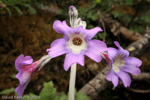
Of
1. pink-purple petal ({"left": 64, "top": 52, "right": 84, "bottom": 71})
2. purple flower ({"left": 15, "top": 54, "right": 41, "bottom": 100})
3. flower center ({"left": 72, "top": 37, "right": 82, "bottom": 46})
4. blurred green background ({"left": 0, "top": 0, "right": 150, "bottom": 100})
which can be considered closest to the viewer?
pink-purple petal ({"left": 64, "top": 52, "right": 84, "bottom": 71})

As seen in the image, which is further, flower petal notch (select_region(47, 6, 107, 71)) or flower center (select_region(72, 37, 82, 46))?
flower center (select_region(72, 37, 82, 46))

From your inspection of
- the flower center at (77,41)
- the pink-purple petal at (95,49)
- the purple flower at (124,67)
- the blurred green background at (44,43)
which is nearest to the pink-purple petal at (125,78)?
the purple flower at (124,67)

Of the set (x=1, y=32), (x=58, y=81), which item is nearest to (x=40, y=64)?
(x=58, y=81)

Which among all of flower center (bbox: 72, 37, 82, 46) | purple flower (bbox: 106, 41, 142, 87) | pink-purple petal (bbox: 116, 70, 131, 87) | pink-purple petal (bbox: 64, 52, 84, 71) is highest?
flower center (bbox: 72, 37, 82, 46)

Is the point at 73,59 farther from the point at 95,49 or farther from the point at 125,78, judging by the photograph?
the point at 125,78

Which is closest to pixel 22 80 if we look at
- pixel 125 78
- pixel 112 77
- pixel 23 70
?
pixel 23 70

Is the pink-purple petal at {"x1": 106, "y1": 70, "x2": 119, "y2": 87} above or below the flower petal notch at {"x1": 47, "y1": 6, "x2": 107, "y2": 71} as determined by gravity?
below

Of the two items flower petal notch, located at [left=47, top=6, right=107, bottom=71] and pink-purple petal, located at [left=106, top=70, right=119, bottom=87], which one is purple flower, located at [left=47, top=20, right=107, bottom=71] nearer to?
flower petal notch, located at [left=47, top=6, right=107, bottom=71]

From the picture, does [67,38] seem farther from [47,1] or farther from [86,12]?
[47,1]

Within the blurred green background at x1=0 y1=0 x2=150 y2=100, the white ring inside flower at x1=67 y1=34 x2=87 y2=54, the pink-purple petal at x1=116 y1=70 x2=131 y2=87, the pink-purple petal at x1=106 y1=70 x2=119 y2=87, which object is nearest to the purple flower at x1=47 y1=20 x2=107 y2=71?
the white ring inside flower at x1=67 y1=34 x2=87 y2=54
